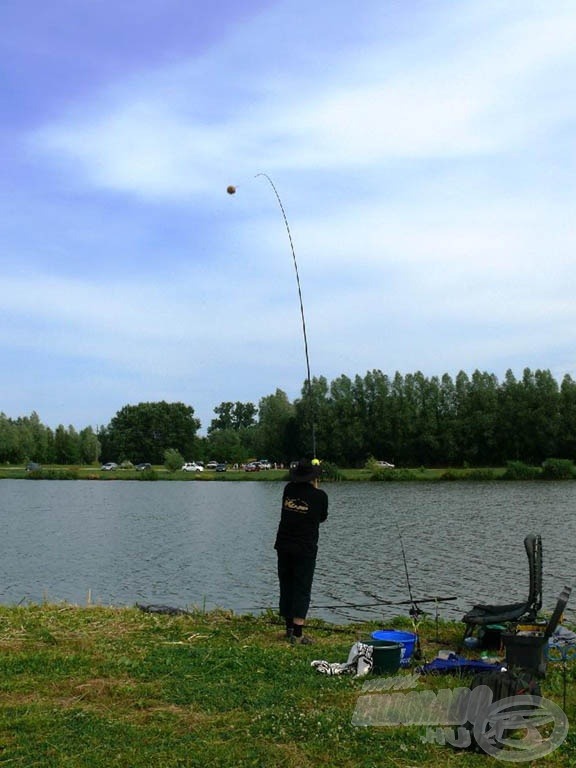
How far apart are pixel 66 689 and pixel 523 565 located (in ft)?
52.3

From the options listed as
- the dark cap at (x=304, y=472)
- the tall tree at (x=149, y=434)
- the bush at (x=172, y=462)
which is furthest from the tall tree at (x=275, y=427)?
the dark cap at (x=304, y=472)

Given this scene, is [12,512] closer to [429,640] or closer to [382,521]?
[382,521]

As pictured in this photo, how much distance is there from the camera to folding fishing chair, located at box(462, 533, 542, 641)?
8023 mm

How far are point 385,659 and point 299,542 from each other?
76.9 inches

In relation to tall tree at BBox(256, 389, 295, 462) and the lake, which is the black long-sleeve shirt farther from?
tall tree at BBox(256, 389, 295, 462)

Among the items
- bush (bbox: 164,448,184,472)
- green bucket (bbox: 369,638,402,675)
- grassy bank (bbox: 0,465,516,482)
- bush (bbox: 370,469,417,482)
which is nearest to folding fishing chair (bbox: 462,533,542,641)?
green bucket (bbox: 369,638,402,675)

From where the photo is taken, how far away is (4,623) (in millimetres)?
9484

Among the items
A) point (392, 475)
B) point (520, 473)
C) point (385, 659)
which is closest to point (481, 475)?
point (520, 473)

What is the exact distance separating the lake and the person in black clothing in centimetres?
418

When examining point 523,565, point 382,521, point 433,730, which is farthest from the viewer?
point 382,521

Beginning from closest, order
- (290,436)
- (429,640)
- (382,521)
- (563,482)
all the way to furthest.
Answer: (429,640) → (382,521) → (563,482) → (290,436)

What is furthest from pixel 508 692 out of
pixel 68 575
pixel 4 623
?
pixel 68 575

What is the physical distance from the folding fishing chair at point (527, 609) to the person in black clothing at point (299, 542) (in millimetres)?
1719

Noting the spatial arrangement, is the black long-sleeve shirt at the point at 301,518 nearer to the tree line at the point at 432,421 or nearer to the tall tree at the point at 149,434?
the tree line at the point at 432,421
